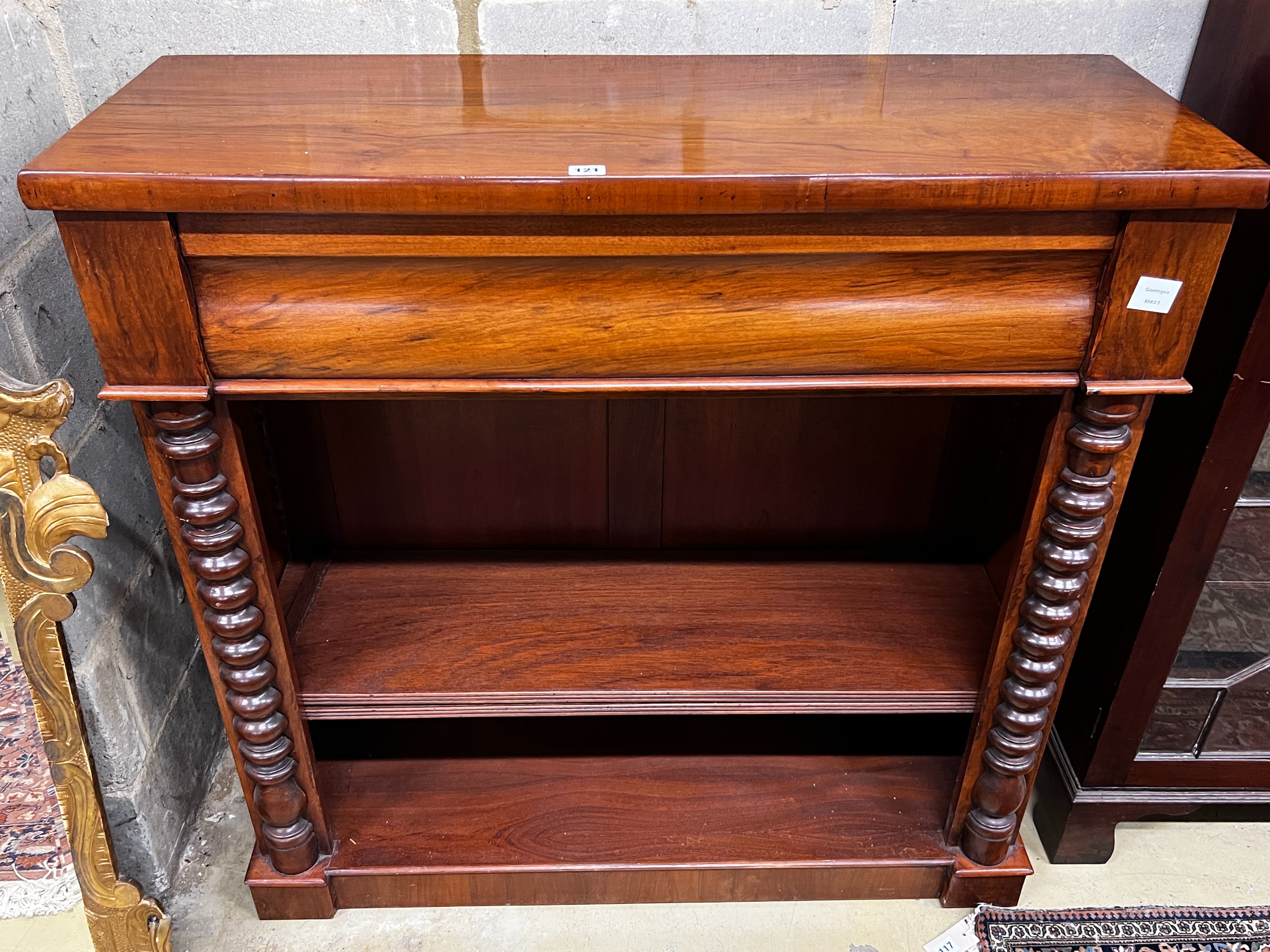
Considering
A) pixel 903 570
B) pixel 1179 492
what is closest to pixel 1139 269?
pixel 1179 492

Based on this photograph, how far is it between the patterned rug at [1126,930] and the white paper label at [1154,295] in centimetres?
95

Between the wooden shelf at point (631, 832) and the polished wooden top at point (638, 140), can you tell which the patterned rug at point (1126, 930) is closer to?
the wooden shelf at point (631, 832)

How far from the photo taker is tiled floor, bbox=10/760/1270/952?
1533 millimetres

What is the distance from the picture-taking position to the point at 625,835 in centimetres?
157

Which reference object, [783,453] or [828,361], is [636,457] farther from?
[828,361]

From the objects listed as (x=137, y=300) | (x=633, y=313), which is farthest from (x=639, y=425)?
(x=137, y=300)

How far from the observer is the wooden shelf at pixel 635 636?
1.40 m

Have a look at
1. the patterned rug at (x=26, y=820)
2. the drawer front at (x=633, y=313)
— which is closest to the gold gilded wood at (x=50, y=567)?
the patterned rug at (x=26, y=820)

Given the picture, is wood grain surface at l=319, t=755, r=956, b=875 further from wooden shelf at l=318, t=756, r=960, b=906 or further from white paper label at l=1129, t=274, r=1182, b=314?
white paper label at l=1129, t=274, r=1182, b=314

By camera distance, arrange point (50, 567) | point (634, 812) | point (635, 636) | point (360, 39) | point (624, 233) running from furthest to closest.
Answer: point (634, 812)
point (635, 636)
point (360, 39)
point (50, 567)
point (624, 233)

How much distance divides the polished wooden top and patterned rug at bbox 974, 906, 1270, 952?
3.51 feet

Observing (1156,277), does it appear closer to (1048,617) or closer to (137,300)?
(1048,617)

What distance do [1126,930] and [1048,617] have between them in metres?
0.62

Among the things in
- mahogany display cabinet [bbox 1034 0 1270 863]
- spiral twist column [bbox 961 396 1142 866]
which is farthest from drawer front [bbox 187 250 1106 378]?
mahogany display cabinet [bbox 1034 0 1270 863]
